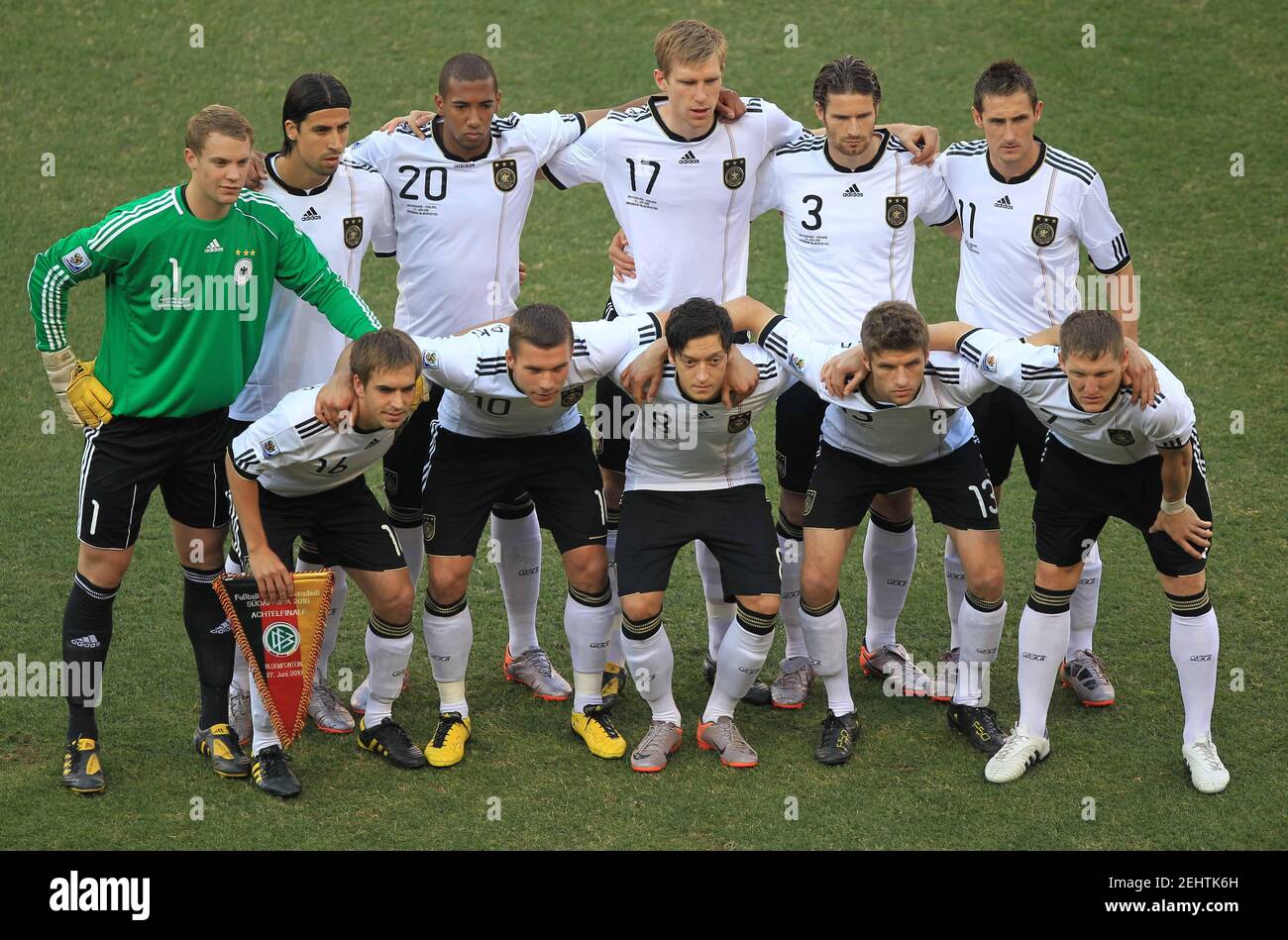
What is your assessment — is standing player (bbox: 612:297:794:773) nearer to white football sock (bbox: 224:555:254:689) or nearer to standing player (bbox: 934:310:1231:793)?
standing player (bbox: 934:310:1231:793)

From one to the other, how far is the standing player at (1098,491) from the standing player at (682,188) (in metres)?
1.12

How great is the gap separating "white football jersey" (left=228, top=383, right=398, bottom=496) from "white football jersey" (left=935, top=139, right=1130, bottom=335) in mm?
2683

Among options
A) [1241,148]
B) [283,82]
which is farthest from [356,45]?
[1241,148]

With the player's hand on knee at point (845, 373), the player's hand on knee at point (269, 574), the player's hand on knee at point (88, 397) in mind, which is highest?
the player's hand on knee at point (845, 373)

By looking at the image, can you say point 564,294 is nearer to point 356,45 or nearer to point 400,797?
point 356,45

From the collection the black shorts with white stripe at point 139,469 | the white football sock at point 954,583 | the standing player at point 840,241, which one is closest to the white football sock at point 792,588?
the standing player at point 840,241

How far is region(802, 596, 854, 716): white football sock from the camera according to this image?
645cm

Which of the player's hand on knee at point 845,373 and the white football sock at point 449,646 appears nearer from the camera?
the player's hand on knee at point 845,373

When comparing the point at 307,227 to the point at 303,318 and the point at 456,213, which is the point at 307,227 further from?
the point at 456,213

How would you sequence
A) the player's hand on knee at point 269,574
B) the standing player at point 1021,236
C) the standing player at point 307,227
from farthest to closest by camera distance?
1. the standing player at point 1021,236
2. the standing player at point 307,227
3. the player's hand on knee at point 269,574

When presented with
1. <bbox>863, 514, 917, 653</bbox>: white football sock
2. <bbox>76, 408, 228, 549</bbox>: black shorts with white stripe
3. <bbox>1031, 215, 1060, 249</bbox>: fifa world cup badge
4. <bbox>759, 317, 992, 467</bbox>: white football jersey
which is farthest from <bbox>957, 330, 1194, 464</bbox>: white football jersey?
<bbox>76, 408, 228, 549</bbox>: black shorts with white stripe

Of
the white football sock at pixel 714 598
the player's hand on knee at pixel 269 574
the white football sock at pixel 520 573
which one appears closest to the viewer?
the player's hand on knee at pixel 269 574

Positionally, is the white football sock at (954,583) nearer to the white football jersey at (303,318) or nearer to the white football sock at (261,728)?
the white football jersey at (303,318)

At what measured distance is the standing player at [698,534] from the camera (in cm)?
632
